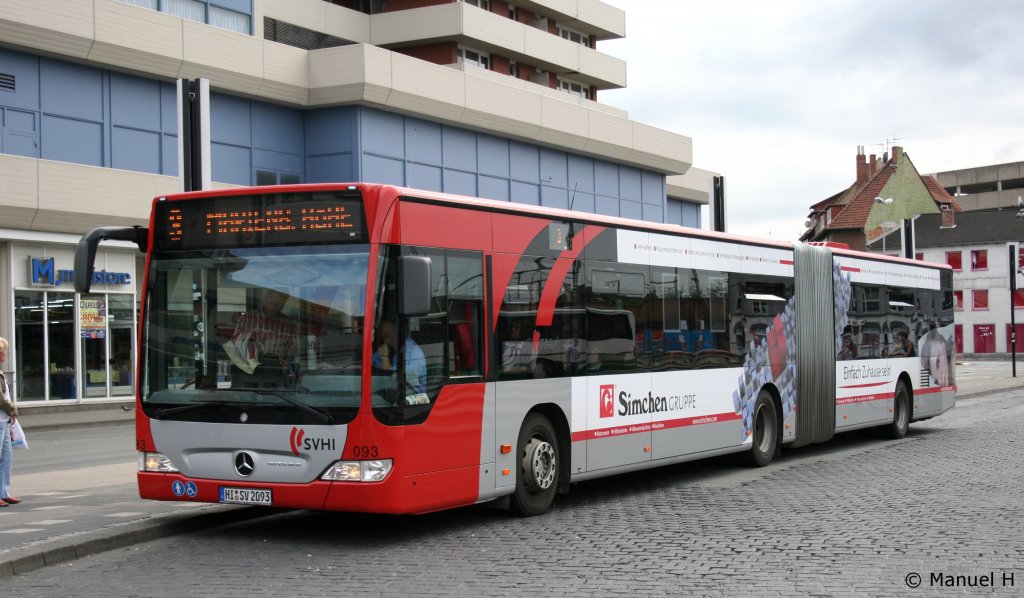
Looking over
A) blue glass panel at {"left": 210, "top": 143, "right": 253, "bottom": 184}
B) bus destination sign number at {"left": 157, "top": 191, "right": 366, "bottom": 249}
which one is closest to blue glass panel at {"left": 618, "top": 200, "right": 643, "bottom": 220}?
blue glass panel at {"left": 210, "top": 143, "right": 253, "bottom": 184}

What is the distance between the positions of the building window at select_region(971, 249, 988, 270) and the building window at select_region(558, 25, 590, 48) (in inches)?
1765

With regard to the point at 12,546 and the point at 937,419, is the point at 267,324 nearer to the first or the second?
the point at 12,546

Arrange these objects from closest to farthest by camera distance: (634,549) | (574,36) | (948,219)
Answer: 1. (634,549)
2. (574,36)
3. (948,219)

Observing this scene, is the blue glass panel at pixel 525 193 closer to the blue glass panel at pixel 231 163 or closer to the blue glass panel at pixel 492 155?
the blue glass panel at pixel 492 155

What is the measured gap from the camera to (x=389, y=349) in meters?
9.69

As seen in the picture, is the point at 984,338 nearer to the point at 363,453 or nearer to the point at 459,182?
the point at 459,182

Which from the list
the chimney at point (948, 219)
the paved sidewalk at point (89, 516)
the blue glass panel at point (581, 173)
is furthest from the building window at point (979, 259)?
the paved sidewalk at point (89, 516)

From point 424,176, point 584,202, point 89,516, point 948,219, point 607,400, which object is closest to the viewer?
point 89,516

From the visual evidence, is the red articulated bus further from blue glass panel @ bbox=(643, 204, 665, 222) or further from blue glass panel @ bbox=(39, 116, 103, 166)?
blue glass panel @ bbox=(643, 204, 665, 222)

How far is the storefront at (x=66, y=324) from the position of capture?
108 ft

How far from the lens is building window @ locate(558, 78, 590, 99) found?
5825 cm

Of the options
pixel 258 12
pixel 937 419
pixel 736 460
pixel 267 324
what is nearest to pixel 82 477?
pixel 267 324

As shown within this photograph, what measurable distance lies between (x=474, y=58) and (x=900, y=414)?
34069 millimetres

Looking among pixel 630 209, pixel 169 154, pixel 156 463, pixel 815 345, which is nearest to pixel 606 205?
pixel 630 209
